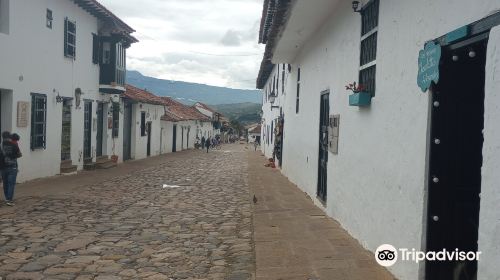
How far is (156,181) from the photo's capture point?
14.2 meters

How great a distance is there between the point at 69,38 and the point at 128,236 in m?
10.1

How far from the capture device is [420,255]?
3.93 meters

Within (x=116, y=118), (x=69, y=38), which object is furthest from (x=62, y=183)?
(x=116, y=118)

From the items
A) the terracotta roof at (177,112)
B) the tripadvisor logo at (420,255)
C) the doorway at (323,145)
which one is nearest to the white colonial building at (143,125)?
the terracotta roof at (177,112)

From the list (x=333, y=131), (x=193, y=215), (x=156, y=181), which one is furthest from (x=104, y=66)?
(x=333, y=131)

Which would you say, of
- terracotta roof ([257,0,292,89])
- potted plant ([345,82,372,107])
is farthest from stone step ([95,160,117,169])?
potted plant ([345,82,372,107])

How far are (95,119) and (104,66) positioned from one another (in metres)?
1.98

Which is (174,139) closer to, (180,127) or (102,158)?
(180,127)

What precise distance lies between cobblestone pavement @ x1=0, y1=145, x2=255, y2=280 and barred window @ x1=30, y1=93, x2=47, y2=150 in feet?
7.62

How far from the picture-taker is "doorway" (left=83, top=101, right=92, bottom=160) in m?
17.0

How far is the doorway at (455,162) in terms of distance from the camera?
12.3ft

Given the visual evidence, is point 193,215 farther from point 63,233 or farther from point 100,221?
point 63,233

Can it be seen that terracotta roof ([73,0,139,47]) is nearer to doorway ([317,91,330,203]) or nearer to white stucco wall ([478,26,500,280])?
doorway ([317,91,330,203])

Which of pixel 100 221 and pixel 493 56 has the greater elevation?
pixel 493 56
